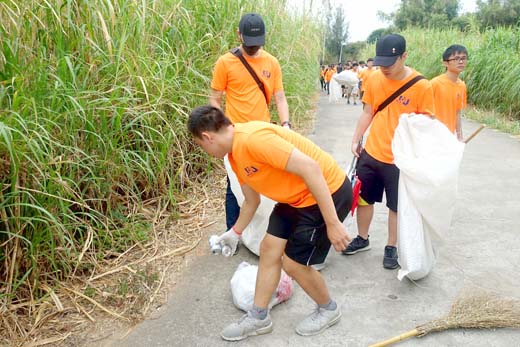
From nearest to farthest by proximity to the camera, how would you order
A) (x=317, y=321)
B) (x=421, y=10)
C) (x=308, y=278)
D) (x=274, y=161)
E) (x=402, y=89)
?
1. (x=274, y=161)
2. (x=308, y=278)
3. (x=317, y=321)
4. (x=402, y=89)
5. (x=421, y=10)

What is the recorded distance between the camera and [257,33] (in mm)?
2902

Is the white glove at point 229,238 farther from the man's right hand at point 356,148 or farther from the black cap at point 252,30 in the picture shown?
the black cap at point 252,30

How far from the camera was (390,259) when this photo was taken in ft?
9.62

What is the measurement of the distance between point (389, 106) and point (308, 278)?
130 centimetres

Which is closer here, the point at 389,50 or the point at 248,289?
the point at 248,289

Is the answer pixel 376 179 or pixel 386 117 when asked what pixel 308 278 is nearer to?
pixel 376 179

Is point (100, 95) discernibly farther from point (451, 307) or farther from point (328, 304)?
point (451, 307)

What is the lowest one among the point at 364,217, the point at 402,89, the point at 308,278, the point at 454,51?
the point at 364,217

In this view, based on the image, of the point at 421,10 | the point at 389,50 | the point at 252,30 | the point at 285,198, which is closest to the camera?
the point at 285,198

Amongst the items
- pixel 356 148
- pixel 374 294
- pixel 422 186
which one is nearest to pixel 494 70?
pixel 356 148

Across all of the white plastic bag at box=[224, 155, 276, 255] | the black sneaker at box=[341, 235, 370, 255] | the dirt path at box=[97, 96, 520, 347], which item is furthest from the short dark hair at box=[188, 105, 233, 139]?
the black sneaker at box=[341, 235, 370, 255]

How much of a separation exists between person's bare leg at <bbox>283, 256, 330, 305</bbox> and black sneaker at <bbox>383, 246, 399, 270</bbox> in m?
0.78

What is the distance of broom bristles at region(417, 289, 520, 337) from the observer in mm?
2279

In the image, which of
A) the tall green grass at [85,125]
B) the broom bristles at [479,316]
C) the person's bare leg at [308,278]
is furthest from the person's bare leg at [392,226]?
the tall green grass at [85,125]
